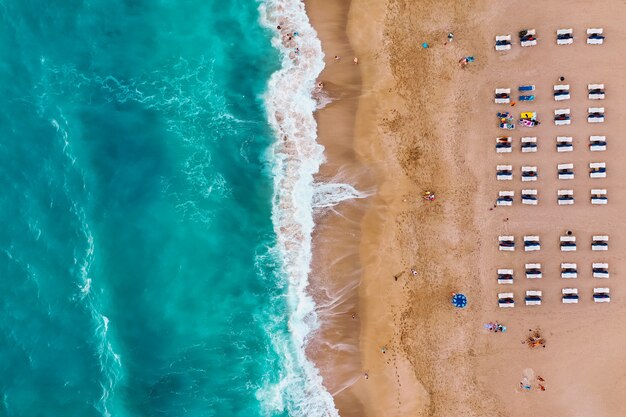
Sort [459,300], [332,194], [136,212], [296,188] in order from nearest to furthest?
[459,300] < [332,194] < [296,188] < [136,212]

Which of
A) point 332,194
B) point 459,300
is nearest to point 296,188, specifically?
point 332,194

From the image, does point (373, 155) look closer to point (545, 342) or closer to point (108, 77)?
point (545, 342)

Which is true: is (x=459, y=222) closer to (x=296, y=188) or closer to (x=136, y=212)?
(x=296, y=188)

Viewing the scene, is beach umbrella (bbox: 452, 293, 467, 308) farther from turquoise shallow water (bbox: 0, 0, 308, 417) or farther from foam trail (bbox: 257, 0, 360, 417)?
turquoise shallow water (bbox: 0, 0, 308, 417)

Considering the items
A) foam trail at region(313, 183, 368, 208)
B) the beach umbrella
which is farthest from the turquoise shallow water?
the beach umbrella

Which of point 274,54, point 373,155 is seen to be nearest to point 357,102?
point 373,155
